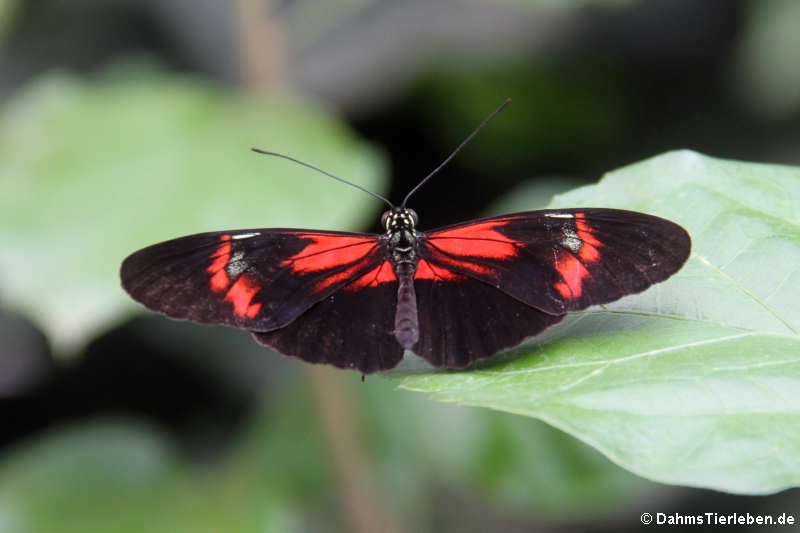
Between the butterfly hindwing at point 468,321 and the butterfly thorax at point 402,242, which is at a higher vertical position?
the butterfly thorax at point 402,242

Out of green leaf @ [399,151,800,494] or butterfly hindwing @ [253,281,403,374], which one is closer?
green leaf @ [399,151,800,494]

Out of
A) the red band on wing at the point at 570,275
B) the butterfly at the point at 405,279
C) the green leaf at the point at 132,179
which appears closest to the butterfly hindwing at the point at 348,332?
the butterfly at the point at 405,279

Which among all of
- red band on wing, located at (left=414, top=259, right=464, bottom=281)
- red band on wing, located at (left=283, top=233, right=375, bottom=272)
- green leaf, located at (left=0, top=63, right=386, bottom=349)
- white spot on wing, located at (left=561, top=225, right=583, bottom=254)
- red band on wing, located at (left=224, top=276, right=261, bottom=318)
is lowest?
red band on wing, located at (left=224, top=276, right=261, bottom=318)

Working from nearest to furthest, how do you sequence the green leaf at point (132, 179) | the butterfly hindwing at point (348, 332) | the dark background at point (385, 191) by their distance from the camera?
the butterfly hindwing at point (348, 332) < the green leaf at point (132, 179) < the dark background at point (385, 191)

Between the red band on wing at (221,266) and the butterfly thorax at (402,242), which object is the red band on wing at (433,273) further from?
the red band on wing at (221,266)

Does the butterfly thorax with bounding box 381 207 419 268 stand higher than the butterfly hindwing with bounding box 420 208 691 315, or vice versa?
the butterfly thorax with bounding box 381 207 419 268

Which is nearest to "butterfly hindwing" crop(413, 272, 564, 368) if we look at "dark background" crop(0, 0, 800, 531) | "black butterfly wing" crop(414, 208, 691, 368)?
"black butterfly wing" crop(414, 208, 691, 368)

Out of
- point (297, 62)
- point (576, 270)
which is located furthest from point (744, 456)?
point (297, 62)

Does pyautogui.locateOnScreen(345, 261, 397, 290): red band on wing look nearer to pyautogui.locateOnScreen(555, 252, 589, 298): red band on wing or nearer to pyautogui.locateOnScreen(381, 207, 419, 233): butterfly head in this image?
pyautogui.locateOnScreen(381, 207, 419, 233): butterfly head
